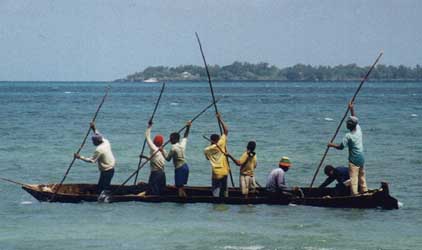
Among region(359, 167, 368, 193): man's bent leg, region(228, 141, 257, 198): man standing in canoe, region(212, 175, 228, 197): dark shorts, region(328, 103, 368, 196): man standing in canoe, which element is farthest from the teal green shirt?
region(212, 175, 228, 197): dark shorts

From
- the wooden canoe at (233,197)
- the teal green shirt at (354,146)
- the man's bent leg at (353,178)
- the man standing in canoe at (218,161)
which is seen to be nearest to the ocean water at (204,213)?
the wooden canoe at (233,197)

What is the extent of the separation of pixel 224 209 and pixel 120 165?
10.4m

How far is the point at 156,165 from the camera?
20906 millimetres

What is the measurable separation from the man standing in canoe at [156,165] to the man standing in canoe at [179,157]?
141 mm

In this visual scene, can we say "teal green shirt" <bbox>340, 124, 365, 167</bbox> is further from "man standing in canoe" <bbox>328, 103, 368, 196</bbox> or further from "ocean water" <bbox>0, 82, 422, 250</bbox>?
"ocean water" <bbox>0, 82, 422, 250</bbox>

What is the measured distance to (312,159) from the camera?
32.4 meters

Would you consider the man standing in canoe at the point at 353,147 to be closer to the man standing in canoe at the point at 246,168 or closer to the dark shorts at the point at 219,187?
the man standing in canoe at the point at 246,168

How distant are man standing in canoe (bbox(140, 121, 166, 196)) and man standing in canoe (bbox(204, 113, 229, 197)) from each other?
101 centimetres

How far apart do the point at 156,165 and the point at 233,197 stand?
5.89ft

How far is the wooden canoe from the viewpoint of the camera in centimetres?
1994

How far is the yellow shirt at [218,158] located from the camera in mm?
20609

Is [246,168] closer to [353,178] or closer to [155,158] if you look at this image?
[155,158]

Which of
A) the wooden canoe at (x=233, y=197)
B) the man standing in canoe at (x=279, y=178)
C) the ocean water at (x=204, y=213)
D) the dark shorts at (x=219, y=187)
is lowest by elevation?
the ocean water at (x=204, y=213)

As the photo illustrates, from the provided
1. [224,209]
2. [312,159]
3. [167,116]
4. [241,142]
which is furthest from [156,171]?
[167,116]
